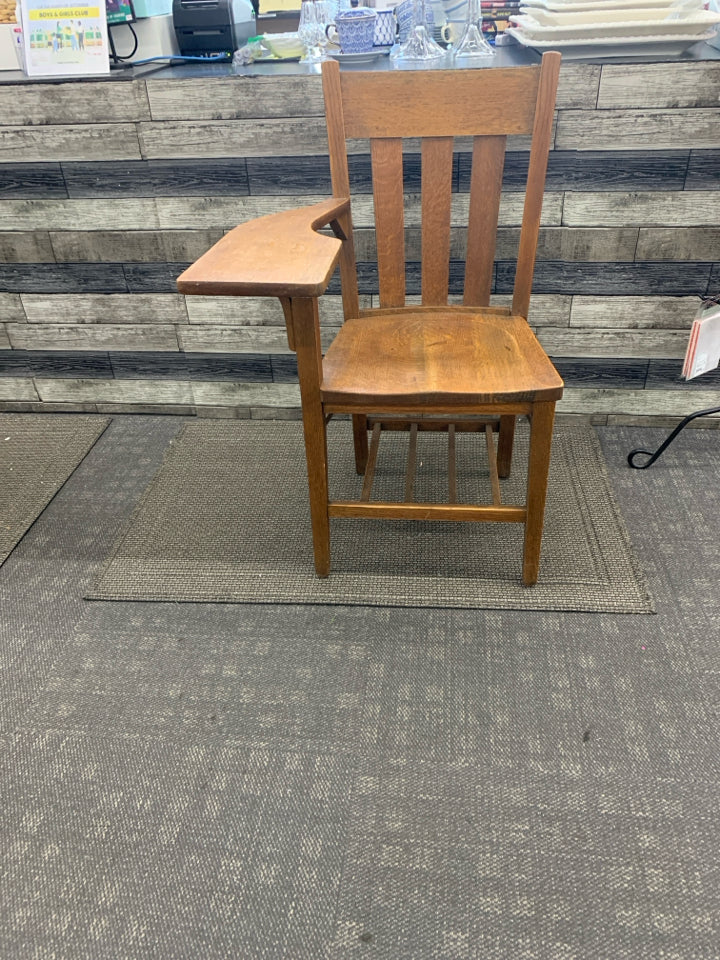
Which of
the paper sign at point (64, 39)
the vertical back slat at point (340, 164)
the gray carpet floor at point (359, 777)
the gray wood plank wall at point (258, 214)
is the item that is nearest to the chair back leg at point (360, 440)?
the vertical back slat at point (340, 164)

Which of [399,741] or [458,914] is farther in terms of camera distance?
[399,741]

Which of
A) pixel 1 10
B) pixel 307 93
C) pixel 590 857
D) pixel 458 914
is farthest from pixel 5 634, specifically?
pixel 1 10

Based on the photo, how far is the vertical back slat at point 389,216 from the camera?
1.39 metres

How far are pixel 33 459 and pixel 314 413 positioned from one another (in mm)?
1083

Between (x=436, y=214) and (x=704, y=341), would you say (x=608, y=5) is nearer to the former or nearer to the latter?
(x=436, y=214)

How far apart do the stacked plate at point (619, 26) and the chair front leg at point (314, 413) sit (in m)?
0.93

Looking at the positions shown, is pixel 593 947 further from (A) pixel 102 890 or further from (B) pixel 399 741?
(A) pixel 102 890

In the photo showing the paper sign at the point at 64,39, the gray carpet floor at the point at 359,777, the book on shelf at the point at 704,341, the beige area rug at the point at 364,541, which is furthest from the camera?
the paper sign at the point at 64,39

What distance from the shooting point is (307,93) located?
161cm

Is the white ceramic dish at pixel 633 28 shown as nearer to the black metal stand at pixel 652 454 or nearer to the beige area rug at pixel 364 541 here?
the black metal stand at pixel 652 454

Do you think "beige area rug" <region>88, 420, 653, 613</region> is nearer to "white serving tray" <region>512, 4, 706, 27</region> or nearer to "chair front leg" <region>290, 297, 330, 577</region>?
"chair front leg" <region>290, 297, 330, 577</region>

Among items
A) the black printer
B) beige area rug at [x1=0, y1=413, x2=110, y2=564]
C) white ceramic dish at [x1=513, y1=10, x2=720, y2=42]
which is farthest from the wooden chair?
beige area rug at [x1=0, y1=413, x2=110, y2=564]

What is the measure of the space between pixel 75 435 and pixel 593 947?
1.80m

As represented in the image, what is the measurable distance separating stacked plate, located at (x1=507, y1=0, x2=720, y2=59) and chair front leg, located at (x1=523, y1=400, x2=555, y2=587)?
2.98 feet
